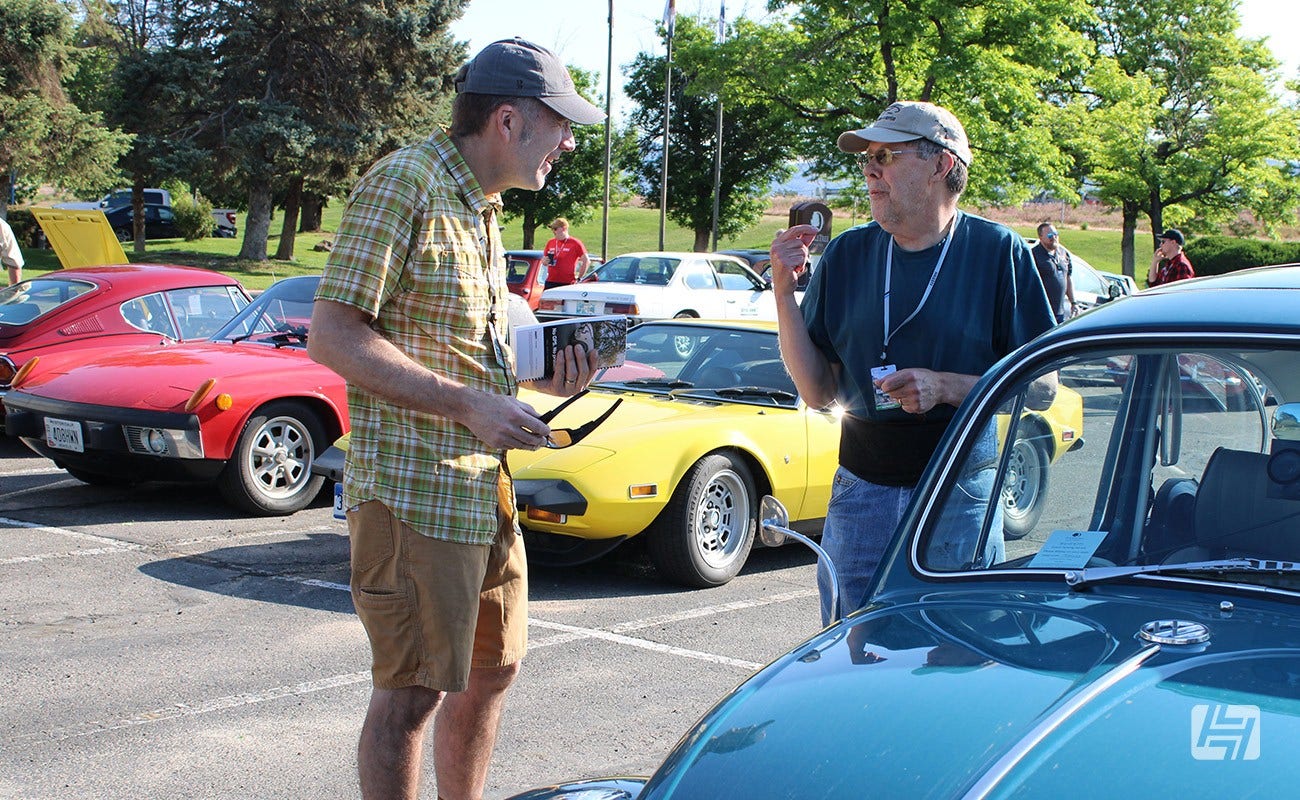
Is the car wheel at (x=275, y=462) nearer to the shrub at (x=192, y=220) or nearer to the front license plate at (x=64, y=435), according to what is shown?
the front license plate at (x=64, y=435)

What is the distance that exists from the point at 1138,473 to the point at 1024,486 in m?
0.24

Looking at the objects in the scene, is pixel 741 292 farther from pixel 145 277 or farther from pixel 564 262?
pixel 145 277

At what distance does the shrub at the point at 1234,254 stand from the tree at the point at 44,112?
35.2m

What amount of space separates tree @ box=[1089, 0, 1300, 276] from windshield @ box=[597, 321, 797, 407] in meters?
38.4

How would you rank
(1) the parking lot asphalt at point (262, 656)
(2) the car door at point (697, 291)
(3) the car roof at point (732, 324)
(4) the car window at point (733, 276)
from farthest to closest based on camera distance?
(4) the car window at point (733, 276) < (2) the car door at point (697, 291) < (3) the car roof at point (732, 324) < (1) the parking lot asphalt at point (262, 656)

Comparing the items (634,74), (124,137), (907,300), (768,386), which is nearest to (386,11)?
(124,137)

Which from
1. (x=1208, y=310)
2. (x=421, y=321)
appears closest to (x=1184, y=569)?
(x=1208, y=310)

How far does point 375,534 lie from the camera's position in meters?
2.96

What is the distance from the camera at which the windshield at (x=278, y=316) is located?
30.4ft

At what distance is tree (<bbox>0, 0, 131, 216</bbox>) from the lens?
2845cm

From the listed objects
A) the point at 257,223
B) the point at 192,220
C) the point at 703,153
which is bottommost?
the point at 257,223

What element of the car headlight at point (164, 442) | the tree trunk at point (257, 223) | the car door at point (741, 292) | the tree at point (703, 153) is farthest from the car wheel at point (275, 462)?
the tree at point (703, 153)

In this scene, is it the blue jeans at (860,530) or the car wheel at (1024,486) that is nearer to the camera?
the car wheel at (1024,486)

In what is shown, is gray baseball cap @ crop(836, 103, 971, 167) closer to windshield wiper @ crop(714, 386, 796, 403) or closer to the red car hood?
windshield wiper @ crop(714, 386, 796, 403)
